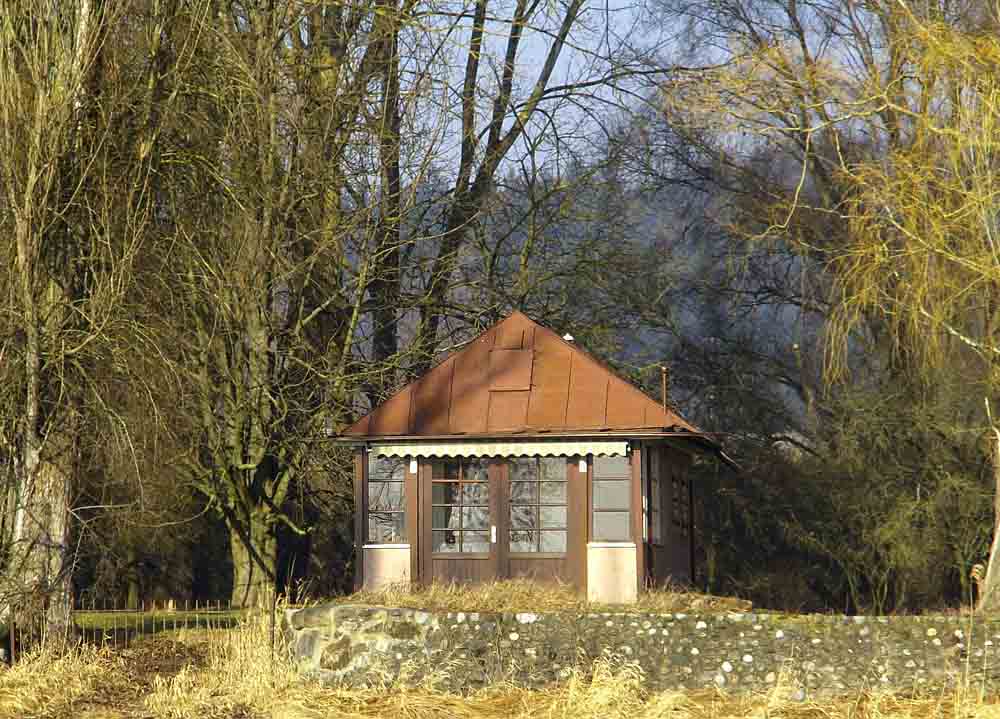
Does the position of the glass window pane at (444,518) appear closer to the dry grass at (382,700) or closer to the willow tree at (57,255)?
the willow tree at (57,255)

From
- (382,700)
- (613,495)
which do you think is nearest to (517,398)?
(613,495)

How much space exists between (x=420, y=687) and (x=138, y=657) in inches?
127

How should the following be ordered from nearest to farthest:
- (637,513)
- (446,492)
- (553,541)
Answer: (637,513) → (553,541) → (446,492)

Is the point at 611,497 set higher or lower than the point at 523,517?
higher

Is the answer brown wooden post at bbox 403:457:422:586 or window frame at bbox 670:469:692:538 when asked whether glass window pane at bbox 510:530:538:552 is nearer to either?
brown wooden post at bbox 403:457:422:586

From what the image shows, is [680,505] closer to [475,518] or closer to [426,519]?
[475,518]

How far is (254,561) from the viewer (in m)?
22.5

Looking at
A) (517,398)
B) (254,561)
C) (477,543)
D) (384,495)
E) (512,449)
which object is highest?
(517,398)

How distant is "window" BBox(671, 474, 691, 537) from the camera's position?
21.9 meters

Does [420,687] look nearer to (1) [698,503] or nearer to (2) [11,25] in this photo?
(2) [11,25]

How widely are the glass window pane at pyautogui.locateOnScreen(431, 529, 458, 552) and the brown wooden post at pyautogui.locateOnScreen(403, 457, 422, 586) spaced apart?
0.23 meters

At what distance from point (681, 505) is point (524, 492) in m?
4.31

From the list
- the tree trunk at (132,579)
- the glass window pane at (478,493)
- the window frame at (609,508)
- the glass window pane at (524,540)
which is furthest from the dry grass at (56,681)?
the tree trunk at (132,579)

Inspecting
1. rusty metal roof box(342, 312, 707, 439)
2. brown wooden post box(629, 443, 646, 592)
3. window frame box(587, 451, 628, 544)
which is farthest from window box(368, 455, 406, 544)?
brown wooden post box(629, 443, 646, 592)
